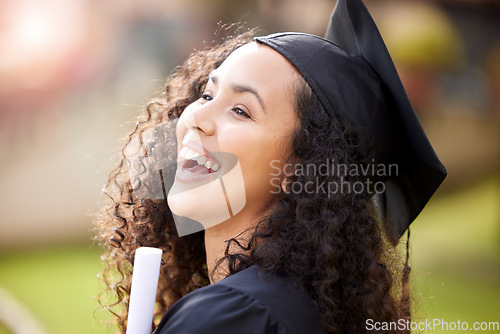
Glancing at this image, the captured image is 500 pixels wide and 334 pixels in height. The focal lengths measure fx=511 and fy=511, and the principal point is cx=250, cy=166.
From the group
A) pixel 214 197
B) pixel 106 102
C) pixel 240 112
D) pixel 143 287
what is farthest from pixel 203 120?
pixel 106 102

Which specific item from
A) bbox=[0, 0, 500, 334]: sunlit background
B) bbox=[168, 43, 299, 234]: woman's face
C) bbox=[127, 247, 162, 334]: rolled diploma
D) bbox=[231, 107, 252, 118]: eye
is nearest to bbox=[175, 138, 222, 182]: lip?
bbox=[168, 43, 299, 234]: woman's face

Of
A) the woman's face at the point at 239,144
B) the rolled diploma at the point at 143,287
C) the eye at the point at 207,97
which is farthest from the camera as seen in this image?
the eye at the point at 207,97

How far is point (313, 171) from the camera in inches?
62.1

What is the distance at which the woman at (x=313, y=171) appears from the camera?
142 centimetres

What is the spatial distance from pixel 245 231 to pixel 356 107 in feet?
1.69

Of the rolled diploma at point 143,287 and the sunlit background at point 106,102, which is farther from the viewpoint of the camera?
the sunlit background at point 106,102

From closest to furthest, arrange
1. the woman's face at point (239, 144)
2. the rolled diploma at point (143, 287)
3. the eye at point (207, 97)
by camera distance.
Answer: the rolled diploma at point (143, 287), the woman's face at point (239, 144), the eye at point (207, 97)

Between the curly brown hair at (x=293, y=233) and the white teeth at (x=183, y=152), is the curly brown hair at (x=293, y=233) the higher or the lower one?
the lower one

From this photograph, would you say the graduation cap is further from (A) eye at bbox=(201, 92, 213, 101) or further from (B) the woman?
(A) eye at bbox=(201, 92, 213, 101)

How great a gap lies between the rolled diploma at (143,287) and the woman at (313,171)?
10cm

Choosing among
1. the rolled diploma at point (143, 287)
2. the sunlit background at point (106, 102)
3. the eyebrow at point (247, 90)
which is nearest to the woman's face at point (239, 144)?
the eyebrow at point (247, 90)

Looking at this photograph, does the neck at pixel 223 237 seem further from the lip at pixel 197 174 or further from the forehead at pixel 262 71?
the forehead at pixel 262 71

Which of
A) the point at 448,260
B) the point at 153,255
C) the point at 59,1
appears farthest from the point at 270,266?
the point at 59,1

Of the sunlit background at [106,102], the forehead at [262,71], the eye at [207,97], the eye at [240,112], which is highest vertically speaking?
the forehead at [262,71]
